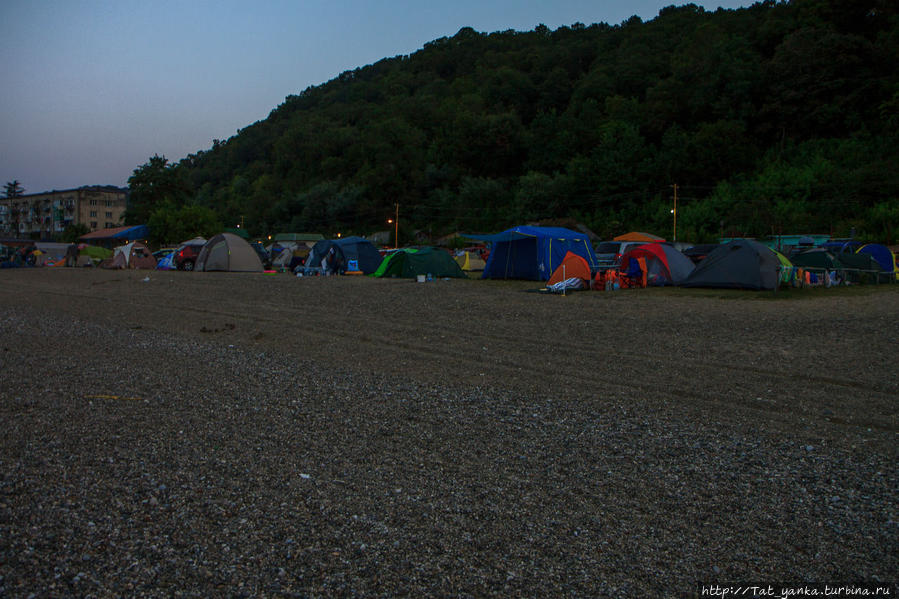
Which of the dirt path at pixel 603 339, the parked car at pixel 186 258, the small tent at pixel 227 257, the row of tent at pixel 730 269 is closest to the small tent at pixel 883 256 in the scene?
the row of tent at pixel 730 269

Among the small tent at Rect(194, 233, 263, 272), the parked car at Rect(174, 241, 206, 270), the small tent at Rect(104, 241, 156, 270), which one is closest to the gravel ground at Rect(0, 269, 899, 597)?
the small tent at Rect(194, 233, 263, 272)

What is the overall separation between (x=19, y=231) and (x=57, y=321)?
128615 mm

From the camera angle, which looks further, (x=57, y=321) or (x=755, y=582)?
(x=57, y=321)

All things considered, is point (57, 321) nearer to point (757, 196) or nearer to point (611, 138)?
point (757, 196)

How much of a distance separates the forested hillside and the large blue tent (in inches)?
953

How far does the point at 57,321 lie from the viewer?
32.1 ft

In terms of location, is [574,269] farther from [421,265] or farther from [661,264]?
[421,265]

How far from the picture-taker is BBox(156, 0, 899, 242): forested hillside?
155ft

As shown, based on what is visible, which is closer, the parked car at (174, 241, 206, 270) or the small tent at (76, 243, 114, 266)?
the parked car at (174, 241, 206, 270)

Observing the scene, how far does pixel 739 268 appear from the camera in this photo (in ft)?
51.1

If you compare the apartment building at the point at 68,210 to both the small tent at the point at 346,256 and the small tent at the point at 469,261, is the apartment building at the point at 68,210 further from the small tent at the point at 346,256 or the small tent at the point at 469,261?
the small tent at the point at 346,256

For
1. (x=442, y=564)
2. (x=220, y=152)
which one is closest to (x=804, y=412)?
(x=442, y=564)

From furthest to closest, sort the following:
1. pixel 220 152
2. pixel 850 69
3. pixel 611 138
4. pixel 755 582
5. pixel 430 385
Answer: pixel 220 152, pixel 611 138, pixel 850 69, pixel 430 385, pixel 755 582

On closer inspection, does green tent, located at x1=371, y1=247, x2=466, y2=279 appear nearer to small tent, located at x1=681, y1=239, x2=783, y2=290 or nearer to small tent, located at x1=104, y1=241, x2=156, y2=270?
small tent, located at x1=681, y1=239, x2=783, y2=290
